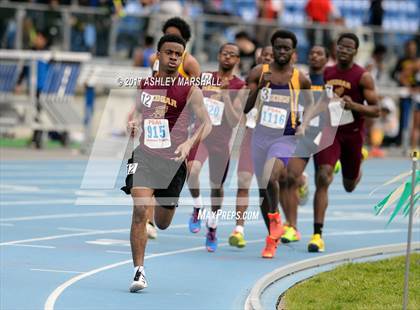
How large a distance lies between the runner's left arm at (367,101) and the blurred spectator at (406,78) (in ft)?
50.1

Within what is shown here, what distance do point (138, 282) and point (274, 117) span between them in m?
3.77

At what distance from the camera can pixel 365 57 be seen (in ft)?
102

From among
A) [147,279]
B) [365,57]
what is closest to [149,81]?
[147,279]

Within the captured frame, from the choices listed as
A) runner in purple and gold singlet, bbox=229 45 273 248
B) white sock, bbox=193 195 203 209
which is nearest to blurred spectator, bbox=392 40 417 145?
runner in purple and gold singlet, bbox=229 45 273 248

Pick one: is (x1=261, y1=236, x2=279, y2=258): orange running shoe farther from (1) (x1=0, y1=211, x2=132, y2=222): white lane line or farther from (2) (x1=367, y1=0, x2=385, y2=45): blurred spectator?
(2) (x1=367, y1=0, x2=385, y2=45): blurred spectator

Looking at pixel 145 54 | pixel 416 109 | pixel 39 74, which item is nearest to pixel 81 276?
pixel 145 54

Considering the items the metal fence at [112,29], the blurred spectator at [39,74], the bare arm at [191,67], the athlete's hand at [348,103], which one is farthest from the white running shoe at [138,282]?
the metal fence at [112,29]

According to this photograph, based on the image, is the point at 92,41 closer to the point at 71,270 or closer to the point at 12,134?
the point at 12,134

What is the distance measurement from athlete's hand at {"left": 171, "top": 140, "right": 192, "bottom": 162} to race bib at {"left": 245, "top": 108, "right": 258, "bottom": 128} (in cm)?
292

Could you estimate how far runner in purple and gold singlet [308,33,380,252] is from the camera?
1443 cm

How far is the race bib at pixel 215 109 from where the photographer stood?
47.0 ft

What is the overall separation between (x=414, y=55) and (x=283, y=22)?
3.23 meters

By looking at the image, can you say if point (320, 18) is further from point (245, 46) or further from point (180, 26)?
point (180, 26)

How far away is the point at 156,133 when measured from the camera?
11320 millimetres
